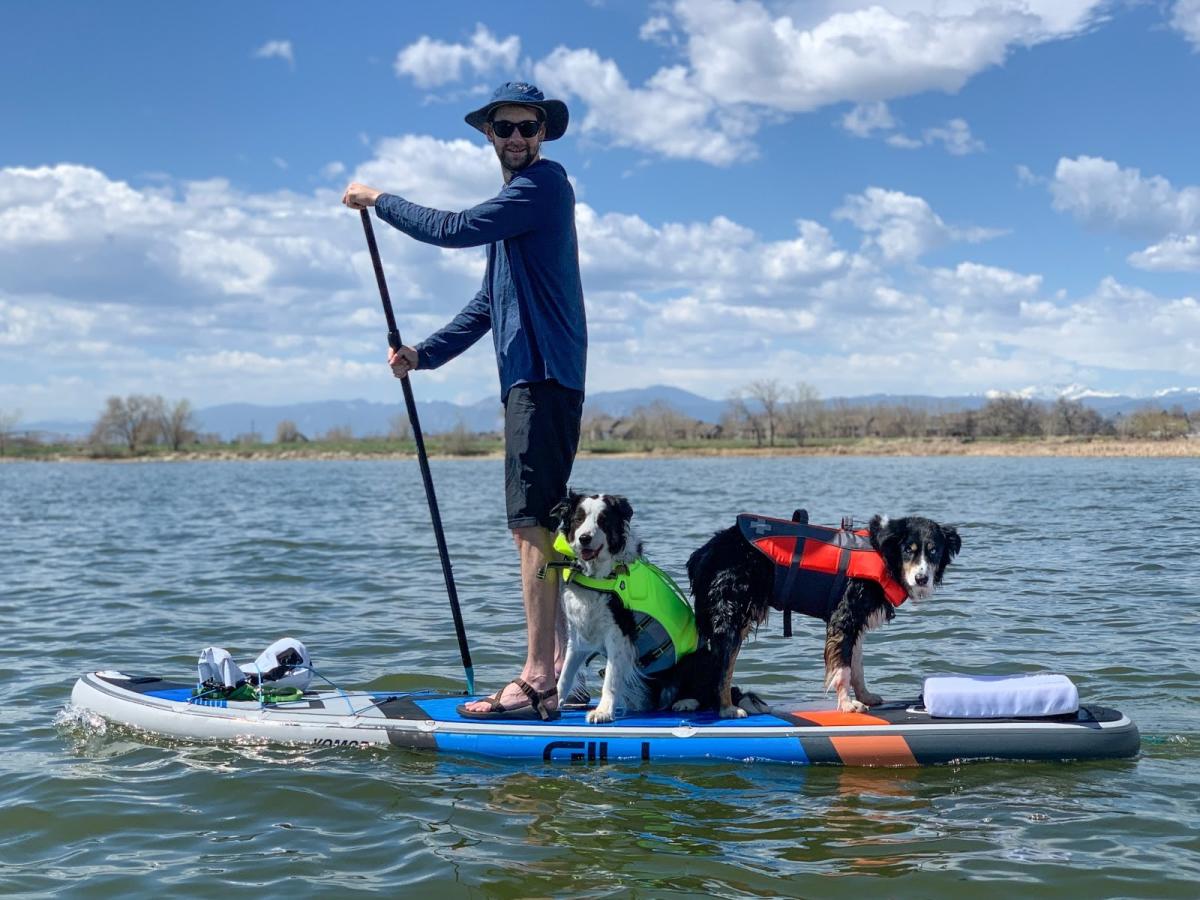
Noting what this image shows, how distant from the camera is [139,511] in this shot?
1270 inches

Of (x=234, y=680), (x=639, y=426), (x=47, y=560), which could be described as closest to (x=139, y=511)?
(x=47, y=560)

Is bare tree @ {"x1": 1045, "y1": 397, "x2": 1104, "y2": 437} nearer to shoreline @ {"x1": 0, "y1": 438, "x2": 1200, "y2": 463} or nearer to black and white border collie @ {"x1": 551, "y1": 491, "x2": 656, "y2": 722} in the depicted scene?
shoreline @ {"x1": 0, "y1": 438, "x2": 1200, "y2": 463}

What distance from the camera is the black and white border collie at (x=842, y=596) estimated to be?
237 inches

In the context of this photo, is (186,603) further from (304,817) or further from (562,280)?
(562,280)

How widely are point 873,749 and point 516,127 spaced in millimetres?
4234

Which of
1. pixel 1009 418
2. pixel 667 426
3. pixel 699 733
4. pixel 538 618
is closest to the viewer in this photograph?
pixel 699 733

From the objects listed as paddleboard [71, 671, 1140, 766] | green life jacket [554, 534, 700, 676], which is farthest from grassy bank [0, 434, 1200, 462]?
green life jacket [554, 534, 700, 676]

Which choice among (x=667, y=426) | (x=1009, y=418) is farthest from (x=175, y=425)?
(x=1009, y=418)

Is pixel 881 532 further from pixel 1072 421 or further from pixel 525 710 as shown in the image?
pixel 1072 421

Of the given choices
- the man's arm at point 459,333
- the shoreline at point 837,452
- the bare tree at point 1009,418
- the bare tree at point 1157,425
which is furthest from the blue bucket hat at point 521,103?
the bare tree at point 1009,418

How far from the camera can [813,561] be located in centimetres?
613

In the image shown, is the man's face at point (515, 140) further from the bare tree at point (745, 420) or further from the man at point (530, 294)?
the bare tree at point (745, 420)

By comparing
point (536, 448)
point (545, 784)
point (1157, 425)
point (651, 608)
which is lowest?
point (545, 784)

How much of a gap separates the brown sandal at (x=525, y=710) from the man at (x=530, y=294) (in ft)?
1.57
